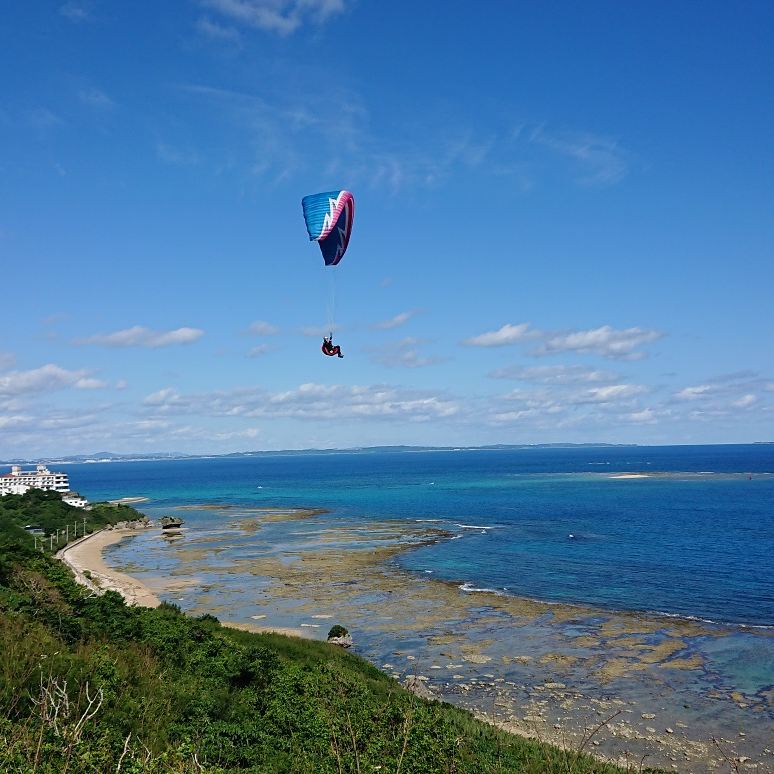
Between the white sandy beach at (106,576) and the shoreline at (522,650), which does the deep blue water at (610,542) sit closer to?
the shoreline at (522,650)

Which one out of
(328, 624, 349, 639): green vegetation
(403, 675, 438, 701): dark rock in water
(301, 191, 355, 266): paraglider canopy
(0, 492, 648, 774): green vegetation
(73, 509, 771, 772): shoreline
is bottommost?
(73, 509, 771, 772): shoreline

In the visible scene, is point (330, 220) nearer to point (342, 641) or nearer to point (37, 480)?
point (342, 641)

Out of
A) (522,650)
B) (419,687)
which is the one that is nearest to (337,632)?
(419,687)

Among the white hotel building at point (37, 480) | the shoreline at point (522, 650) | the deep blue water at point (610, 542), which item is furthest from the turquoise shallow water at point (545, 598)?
the white hotel building at point (37, 480)

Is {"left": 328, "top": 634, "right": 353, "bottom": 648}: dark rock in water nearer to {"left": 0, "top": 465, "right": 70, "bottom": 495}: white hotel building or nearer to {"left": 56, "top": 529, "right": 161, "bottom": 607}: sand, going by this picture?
{"left": 56, "top": 529, "right": 161, "bottom": 607}: sand

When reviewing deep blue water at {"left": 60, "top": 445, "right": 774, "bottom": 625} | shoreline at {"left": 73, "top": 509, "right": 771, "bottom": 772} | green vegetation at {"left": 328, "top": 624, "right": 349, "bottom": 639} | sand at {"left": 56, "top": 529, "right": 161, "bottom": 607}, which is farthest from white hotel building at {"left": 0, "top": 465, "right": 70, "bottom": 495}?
green vegetation at {"left": 328, "top": 624, "right": 349, "bottom": 639}

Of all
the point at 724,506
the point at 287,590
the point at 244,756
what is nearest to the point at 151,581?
the point at 287,590
